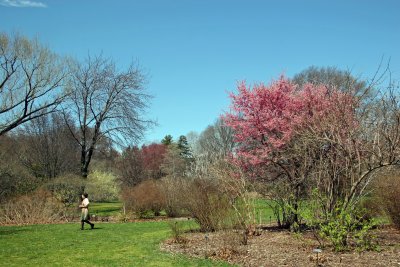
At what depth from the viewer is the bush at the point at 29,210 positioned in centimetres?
1916

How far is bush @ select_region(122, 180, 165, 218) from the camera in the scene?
21.7 m

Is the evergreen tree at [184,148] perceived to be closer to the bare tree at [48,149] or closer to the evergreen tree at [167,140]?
the evergreen tree at [167,140]

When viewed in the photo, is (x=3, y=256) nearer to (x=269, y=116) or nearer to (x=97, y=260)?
(x=97, y=260)

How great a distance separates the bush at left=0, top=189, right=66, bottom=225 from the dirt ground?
11.6 meters

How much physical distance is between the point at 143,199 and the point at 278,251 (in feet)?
47.5

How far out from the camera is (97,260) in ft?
27.2

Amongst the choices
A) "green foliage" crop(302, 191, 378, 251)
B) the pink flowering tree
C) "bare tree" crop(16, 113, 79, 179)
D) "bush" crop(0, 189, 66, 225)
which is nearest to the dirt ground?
"green foliage" crop(302, 191, 378, 251)

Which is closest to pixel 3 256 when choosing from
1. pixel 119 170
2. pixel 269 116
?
pixel 269 116

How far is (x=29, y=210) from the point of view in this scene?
19453mm

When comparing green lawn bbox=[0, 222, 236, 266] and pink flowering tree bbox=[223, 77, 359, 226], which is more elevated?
pink flowering tree bbox=[223, 77, 359, 226]

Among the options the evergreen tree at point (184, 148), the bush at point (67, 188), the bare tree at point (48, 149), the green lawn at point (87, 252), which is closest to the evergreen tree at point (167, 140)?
the evergreen tree at point (184, 148)

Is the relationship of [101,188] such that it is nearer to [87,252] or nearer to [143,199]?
[143,199]

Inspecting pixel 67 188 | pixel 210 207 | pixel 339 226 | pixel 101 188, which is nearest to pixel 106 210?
pixel 101 188

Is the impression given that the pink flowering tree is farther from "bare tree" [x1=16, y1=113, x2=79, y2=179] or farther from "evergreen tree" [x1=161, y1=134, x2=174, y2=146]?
"evergreen tree" [x1=161, y1=134, x2=174, y2=146]
